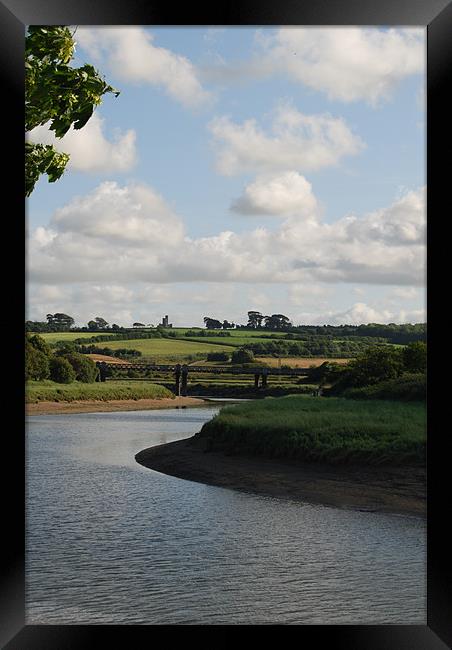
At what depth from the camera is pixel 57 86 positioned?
403 centimetres

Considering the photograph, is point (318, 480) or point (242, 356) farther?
point (242, 356)

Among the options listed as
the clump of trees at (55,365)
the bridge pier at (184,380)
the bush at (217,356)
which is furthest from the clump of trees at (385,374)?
the bush at (217,356)

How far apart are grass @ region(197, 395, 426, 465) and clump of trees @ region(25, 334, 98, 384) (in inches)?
651

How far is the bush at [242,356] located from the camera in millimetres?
35359

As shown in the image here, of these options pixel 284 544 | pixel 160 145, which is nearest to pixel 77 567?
pixel 284 544

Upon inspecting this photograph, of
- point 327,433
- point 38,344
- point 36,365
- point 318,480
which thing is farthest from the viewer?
point 38,344

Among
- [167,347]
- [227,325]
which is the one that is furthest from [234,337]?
[167,347]

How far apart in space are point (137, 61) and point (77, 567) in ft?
47.4

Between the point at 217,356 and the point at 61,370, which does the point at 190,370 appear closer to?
the point at 217,356

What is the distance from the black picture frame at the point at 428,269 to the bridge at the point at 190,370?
2948 centimetres

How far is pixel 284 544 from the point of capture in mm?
8477

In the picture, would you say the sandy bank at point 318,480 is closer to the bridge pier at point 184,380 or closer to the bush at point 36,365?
the bush at point 36,365

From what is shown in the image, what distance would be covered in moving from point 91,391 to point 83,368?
4.54 feet
